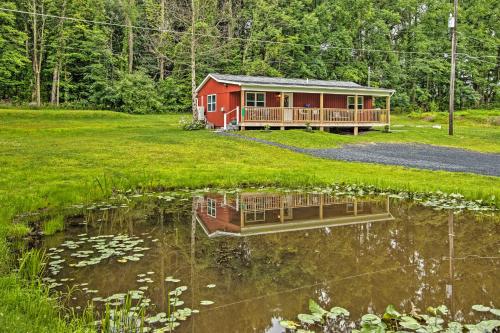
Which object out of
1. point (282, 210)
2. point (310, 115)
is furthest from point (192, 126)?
point (282, 210)

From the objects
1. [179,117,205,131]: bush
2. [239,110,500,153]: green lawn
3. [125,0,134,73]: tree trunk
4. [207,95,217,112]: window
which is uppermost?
[125,0,134,73]: tree trunk

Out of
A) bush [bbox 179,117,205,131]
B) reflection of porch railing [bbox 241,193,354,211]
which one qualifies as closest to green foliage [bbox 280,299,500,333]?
reflection of porch railing [bbox 241,193,354,211]

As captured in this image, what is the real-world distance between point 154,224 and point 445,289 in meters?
4.63

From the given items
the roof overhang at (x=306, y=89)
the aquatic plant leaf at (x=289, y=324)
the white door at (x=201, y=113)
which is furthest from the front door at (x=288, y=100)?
the aquatic plant leaf at (x=289, y=324)

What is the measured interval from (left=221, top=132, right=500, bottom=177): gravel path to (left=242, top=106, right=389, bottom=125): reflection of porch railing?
2737mm

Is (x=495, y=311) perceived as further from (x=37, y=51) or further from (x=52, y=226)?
(x=37, y=51)

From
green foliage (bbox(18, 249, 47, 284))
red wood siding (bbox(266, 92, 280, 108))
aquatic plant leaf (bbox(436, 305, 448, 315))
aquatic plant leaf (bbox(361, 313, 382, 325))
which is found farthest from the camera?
red wood siding (bbox(266, 92, 280, 108))

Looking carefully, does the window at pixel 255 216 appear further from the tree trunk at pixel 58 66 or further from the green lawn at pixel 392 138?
the tree trunk at pixel 58 66

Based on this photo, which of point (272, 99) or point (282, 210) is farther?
point (272, 99)

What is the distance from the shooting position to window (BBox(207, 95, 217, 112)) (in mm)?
27922

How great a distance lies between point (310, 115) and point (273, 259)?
21.5 m

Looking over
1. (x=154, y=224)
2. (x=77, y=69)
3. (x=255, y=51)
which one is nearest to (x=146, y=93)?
(x=77, y=69)

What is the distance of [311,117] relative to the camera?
26.5m

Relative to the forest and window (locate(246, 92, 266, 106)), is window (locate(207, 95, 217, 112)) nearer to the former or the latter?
window (locate(246, 92, 266, 106))
